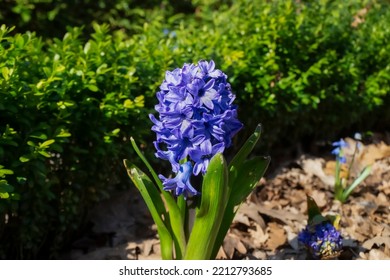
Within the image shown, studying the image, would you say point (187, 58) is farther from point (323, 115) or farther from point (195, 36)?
point (323, 115)

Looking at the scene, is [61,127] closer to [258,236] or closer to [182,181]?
[182,181]

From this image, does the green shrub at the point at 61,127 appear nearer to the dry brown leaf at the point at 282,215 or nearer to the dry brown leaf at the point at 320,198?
the dry brown leaf at the point at 282,215

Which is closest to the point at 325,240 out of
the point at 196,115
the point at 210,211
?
the point at 210,211

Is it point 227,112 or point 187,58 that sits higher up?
point 227,112

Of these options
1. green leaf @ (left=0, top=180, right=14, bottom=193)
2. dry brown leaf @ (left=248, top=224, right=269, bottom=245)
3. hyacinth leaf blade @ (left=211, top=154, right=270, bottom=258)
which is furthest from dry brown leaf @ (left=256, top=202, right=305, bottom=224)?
green leaf @ (left=0, top=180, right=14, bottom=193)

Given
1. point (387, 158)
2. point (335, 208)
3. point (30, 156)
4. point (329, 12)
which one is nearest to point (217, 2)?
point (329, 12)

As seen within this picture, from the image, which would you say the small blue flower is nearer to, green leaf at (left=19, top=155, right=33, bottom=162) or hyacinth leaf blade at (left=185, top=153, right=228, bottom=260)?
hyacinth leaf blade at (left=185, top=153, right=228, bottom=260)

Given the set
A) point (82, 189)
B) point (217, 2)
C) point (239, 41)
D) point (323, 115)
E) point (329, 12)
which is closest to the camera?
point (82, 189)
